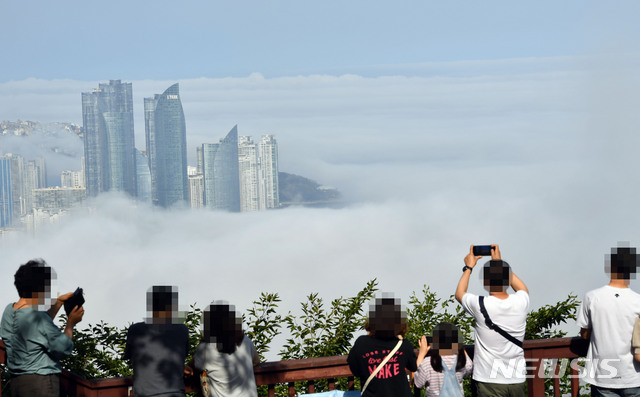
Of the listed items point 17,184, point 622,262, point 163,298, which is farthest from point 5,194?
point 622,262

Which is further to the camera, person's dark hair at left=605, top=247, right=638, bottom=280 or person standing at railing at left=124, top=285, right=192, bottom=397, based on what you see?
person's dark hair at left=605, top=247, right=638, bottom=280

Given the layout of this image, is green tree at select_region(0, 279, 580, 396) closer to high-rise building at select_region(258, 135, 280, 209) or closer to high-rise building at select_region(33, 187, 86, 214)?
high-rise building at select_region(33, 187, 86, 214)

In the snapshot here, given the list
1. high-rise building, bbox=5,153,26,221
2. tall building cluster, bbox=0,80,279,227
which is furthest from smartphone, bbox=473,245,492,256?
high-rise building, bbox=5,153,26,221

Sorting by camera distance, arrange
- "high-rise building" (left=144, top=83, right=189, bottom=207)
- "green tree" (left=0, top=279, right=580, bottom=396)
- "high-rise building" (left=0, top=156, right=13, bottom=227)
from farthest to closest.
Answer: "high-rise building" (left=144, top=83, right=189, bottom=207) → "high-rise building" (left=0, top=156, right=13, bottom=227) → "green tree" (left=0, top=279, right=580, bottom=396)

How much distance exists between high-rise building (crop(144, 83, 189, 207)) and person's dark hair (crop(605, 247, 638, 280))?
170 meters

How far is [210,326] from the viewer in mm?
4262

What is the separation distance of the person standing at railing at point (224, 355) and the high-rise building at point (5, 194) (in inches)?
7050

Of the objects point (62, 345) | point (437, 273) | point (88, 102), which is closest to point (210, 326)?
point (62, 345)

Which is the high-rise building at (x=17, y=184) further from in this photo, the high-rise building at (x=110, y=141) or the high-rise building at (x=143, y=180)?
the high-rise building at (x=143, y=180)

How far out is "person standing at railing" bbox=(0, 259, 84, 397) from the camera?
14.1 feet

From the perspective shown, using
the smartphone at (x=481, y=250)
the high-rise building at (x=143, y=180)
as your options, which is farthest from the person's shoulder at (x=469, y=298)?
the high-rise building at (x=143, y=180)

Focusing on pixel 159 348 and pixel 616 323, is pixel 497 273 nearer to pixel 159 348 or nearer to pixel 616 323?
pixel 616 323

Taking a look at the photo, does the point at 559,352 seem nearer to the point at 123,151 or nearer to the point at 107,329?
the point at 107,329

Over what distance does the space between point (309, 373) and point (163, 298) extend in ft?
3.35
